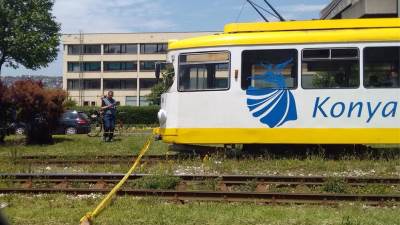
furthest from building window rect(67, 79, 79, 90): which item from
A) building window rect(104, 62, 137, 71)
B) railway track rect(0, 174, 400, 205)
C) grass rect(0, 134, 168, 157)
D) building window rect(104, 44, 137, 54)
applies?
railway track rect(0, 174, 400, 205)

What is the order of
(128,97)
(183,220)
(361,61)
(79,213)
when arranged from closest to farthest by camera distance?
1. (183,220)
2. (79,213)
3. (361,61)
4. (128,97)

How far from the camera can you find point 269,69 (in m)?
13.7

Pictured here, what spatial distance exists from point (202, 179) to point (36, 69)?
1516 inches

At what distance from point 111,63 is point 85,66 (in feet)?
16.1

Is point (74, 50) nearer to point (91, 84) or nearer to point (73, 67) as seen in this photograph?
point (73, 67)

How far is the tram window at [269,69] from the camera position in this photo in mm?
13617

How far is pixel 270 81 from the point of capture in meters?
13.7

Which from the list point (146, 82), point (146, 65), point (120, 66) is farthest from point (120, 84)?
point (146, 65)

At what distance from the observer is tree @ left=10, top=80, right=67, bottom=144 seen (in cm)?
1942

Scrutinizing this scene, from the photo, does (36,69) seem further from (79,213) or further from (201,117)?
(79,213)

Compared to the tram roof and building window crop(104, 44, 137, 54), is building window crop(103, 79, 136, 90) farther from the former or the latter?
the tram roof

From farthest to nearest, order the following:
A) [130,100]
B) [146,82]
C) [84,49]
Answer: [84,49] → [146,82] → [130,100]

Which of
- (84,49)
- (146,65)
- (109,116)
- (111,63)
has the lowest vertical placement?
(109,116)

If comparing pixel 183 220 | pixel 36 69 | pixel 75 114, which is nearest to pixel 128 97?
pixel 36 69
